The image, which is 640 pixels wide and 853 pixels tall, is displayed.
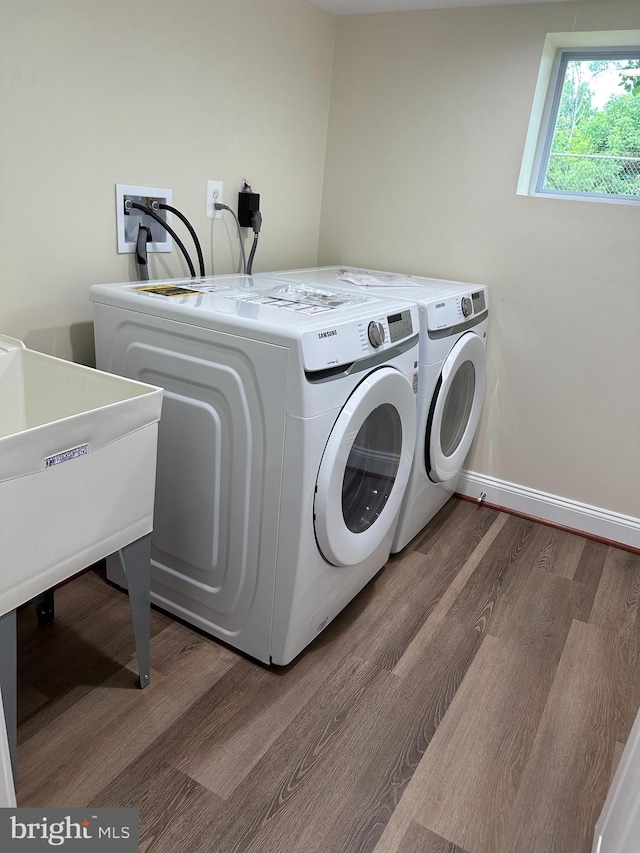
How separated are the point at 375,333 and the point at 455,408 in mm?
837

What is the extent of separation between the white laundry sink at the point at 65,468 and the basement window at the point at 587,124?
169cm

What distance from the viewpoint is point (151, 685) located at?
4.85 ft

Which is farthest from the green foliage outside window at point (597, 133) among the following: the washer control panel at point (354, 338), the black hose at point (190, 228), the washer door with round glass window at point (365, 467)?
the black hose at point (190, 228)

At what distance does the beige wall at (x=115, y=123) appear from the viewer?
1.43 metres

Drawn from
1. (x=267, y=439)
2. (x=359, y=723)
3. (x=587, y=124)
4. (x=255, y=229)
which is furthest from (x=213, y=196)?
(x=359, y=723)

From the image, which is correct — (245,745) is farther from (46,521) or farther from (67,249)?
(67,249)

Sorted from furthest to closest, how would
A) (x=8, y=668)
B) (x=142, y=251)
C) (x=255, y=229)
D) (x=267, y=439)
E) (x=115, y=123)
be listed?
(x=255, y=229)
(x=142, y=251)
(x=115, y=123)
(x=267, y=439)
(x=8, y=668)

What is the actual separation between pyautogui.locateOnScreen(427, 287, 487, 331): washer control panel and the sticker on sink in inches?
41.0

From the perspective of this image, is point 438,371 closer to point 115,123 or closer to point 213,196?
point 213,196

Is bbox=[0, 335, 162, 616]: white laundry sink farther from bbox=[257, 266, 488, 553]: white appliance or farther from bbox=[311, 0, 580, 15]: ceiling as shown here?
bbox=[311, 0, 580, 15]: ceiling

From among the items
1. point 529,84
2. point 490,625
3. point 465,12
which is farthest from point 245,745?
point 465,12

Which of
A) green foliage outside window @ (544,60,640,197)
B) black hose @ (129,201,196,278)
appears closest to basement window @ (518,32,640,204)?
green foliage outside window @ (544,60,640,197)

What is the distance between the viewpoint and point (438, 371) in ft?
6.09

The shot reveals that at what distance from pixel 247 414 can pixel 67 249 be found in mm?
697
